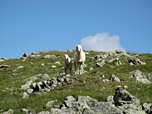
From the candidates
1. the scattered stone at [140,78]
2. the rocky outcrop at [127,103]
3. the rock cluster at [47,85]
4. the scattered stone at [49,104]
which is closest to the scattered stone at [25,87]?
the rock cluster at [47,85]

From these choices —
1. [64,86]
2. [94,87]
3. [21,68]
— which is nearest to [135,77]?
[94,87]

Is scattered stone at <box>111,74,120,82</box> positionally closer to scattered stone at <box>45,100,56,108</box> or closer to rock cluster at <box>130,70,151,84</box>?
rock cluster at <box>130,70,151,84</box>

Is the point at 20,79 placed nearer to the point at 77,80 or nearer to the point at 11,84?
the point at 11,84

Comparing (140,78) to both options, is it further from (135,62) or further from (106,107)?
(106,107)

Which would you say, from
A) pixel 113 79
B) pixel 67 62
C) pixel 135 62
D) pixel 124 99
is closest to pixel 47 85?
Result: pixel 67 62

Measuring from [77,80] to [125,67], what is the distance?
10589 mm

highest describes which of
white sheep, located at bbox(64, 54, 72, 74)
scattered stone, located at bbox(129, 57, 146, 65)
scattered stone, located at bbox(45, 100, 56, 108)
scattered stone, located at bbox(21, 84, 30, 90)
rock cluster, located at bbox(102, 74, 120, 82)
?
white sheep, located at bbox(64, 54, 72, 74)

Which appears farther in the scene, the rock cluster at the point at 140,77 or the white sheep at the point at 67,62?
the white sheep at the point at 67,62

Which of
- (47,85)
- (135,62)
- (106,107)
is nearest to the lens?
(106,107)

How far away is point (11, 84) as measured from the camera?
2961 cm

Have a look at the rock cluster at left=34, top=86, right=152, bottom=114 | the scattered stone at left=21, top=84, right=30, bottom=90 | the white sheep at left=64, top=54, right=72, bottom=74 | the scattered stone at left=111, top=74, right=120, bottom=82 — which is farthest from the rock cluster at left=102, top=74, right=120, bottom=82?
the scattered stone at left=21, top=84, right=30, bottom=90

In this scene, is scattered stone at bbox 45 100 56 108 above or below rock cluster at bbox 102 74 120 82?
below

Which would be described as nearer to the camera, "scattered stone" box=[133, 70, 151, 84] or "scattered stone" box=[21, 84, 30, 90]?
"scattered stone" box=[133, 70, 151, 84]

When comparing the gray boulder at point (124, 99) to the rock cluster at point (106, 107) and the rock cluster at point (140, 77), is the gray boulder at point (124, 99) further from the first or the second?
the rock cluster at point (140, 77)
